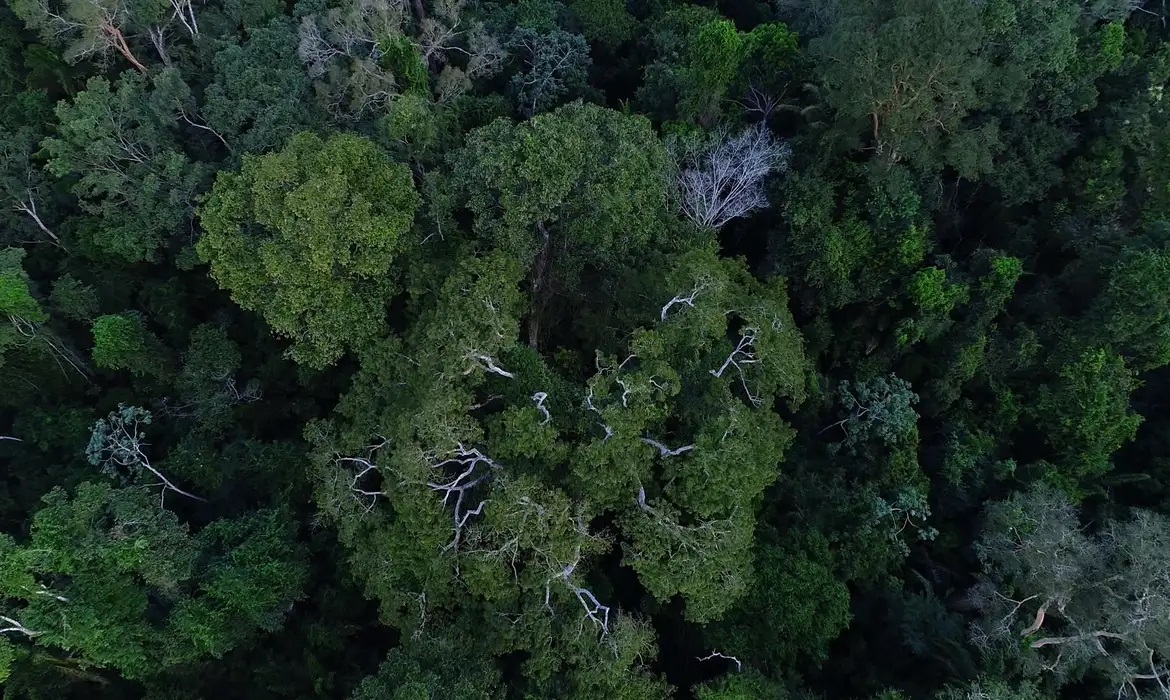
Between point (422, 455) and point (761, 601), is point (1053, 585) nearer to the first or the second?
point (761, 601)

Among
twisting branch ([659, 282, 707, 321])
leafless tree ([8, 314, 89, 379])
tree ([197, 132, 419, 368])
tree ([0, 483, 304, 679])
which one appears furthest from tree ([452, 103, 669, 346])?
leafless tree ([8, 314, 89, 379])

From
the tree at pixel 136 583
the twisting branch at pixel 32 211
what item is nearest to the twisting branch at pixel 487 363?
the tree at pixel 136 583

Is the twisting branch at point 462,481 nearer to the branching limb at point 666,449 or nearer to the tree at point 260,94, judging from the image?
the branching limb at point 666,449

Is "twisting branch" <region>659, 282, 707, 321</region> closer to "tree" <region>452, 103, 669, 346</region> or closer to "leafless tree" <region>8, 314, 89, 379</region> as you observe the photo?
"tree" <region>452, 103, 669, 346</region>

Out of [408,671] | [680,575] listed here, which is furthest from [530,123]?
[408,671]

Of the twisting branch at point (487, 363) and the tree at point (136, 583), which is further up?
the twisting branch at point (487, 363)

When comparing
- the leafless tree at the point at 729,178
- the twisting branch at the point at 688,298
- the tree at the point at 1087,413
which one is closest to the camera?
the twisting branch at the point at 688,298
